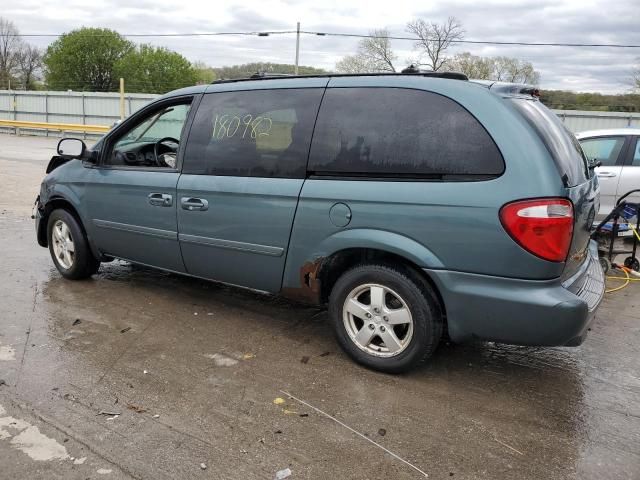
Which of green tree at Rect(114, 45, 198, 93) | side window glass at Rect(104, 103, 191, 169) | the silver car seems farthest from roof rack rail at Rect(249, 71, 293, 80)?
green tree at Rect(114, 45, 198, 93)

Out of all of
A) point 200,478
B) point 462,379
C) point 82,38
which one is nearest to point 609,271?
point 462,379

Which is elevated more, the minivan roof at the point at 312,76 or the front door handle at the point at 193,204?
the minivan roof at the point at 312,76

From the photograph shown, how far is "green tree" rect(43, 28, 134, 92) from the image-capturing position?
207 ft

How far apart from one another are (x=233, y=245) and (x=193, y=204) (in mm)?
480

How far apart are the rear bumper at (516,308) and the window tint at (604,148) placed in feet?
16.7

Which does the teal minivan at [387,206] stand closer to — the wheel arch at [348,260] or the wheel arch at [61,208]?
the wheel arch at [348,260]

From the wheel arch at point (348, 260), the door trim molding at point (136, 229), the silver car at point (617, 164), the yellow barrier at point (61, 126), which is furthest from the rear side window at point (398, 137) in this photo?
the yellow barrier at point (61, 126)

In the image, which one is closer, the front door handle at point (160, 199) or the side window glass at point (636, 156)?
the front door handle at point (160, 199)

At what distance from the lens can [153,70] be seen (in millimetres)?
64562

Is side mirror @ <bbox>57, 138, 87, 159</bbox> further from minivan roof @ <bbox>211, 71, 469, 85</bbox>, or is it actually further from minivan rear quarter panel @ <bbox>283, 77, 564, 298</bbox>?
minivan rear quarter panel @ <bbox>283, 77, 564, 298</bbox>

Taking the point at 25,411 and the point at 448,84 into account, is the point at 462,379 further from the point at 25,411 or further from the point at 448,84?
the point at 25,411

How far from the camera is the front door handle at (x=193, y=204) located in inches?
164

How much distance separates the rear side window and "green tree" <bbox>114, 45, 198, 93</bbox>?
60.0 m

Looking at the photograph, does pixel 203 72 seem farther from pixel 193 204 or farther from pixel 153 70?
pixel 193 204
